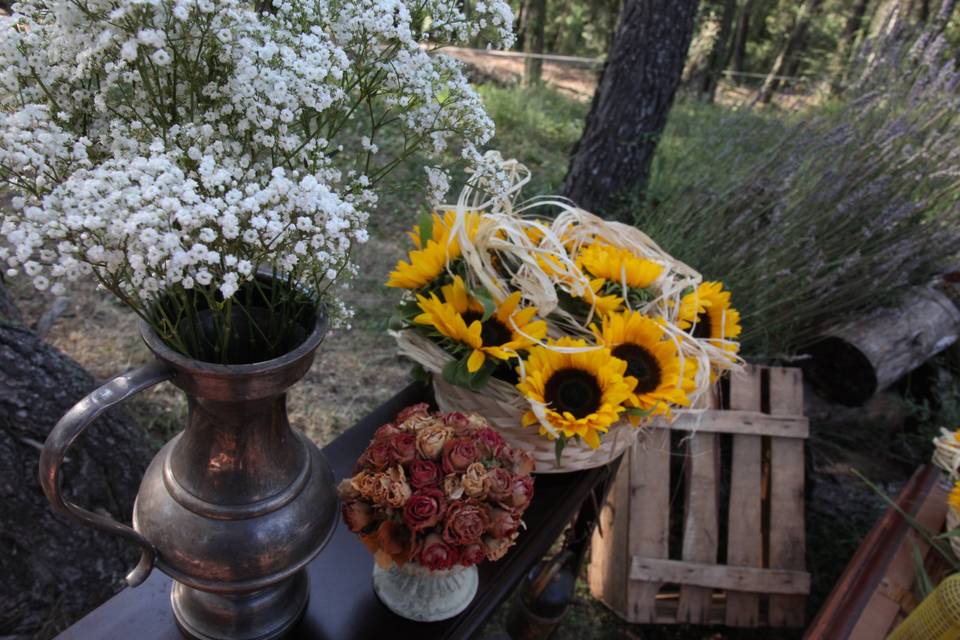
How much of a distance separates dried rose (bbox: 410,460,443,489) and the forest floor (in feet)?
3.98

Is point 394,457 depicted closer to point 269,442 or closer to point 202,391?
point 269,442

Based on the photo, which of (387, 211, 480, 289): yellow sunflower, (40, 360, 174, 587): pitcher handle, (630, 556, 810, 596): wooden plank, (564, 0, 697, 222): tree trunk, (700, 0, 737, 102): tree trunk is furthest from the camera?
→ (700, 0, 737, 102): tree trunk

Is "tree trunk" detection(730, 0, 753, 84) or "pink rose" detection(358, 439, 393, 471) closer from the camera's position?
"pink rose" detection(358, 439, 393, 471)

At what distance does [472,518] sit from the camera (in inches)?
34.0

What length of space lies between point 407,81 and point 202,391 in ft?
1.35

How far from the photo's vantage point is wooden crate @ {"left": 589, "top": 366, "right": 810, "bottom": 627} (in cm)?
198

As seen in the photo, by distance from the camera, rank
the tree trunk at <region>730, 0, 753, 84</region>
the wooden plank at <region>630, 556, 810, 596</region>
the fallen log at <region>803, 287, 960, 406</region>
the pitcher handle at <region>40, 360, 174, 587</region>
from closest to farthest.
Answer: the pitcher handle at <region>40, 360, 174, 587</region>, the wooden plank at <region>630, 556, 810, 596</region>, the fallen log at <region>803, 287, 960, 406</region>, the tree trunk at <region>730, 0, 753, 84</region>

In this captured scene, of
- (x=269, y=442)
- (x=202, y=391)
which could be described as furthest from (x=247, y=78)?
(x=269, y=442)

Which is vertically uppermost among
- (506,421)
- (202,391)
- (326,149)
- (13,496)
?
(326,149)

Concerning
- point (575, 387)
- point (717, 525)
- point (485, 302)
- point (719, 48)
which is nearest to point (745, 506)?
point (717, 525)

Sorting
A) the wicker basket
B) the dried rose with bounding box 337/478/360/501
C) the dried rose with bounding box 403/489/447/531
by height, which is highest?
the dried rose with bounding box 403/489/447/531

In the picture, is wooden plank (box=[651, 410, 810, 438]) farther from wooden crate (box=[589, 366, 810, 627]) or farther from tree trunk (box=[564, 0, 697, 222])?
tree trunk (box=[564, 0, 697, 222])

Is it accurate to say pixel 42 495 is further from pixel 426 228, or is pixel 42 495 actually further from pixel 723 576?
pixel 723 576

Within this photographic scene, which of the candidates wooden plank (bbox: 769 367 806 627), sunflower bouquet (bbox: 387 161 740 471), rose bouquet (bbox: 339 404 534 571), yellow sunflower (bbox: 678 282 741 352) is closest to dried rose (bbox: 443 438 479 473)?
rose bouquet (bbox: 339 404 534 571)
